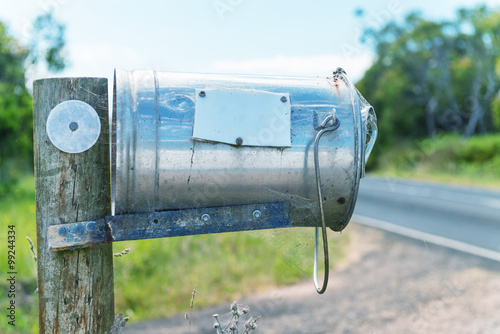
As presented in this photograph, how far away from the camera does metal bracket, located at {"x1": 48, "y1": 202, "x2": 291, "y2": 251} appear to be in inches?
52.2

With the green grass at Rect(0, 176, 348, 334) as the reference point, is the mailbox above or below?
above

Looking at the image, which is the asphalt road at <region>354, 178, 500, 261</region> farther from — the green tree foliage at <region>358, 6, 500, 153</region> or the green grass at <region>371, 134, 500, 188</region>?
the green tree foliage at <region>358, 6, 500, 153</region>

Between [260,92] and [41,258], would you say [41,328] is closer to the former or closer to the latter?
[41,258]

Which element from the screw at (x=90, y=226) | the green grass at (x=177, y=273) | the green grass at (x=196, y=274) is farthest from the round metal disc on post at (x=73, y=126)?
the green grass at (x=196, y=274)

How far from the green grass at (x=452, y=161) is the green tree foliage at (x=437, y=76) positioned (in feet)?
6.28

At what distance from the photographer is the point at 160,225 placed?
1.34 m

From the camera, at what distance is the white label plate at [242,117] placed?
1.34m

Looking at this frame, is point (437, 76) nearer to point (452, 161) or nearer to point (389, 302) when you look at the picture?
point (452, 161)

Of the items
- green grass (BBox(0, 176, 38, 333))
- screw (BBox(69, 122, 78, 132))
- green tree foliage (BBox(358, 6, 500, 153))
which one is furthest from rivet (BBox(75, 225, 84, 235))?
green tree foliage (BBox(358, 6, 500, 153))

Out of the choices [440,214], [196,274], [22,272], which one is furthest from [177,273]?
[440,214]

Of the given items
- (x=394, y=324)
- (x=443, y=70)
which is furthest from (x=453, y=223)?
(x=443, y=70)

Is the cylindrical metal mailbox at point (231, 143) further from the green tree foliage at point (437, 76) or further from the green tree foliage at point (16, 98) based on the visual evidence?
the green tree foliage at point (437, 76)

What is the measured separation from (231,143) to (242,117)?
84mm

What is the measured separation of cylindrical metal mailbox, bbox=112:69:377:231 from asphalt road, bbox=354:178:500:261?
5072 mm
